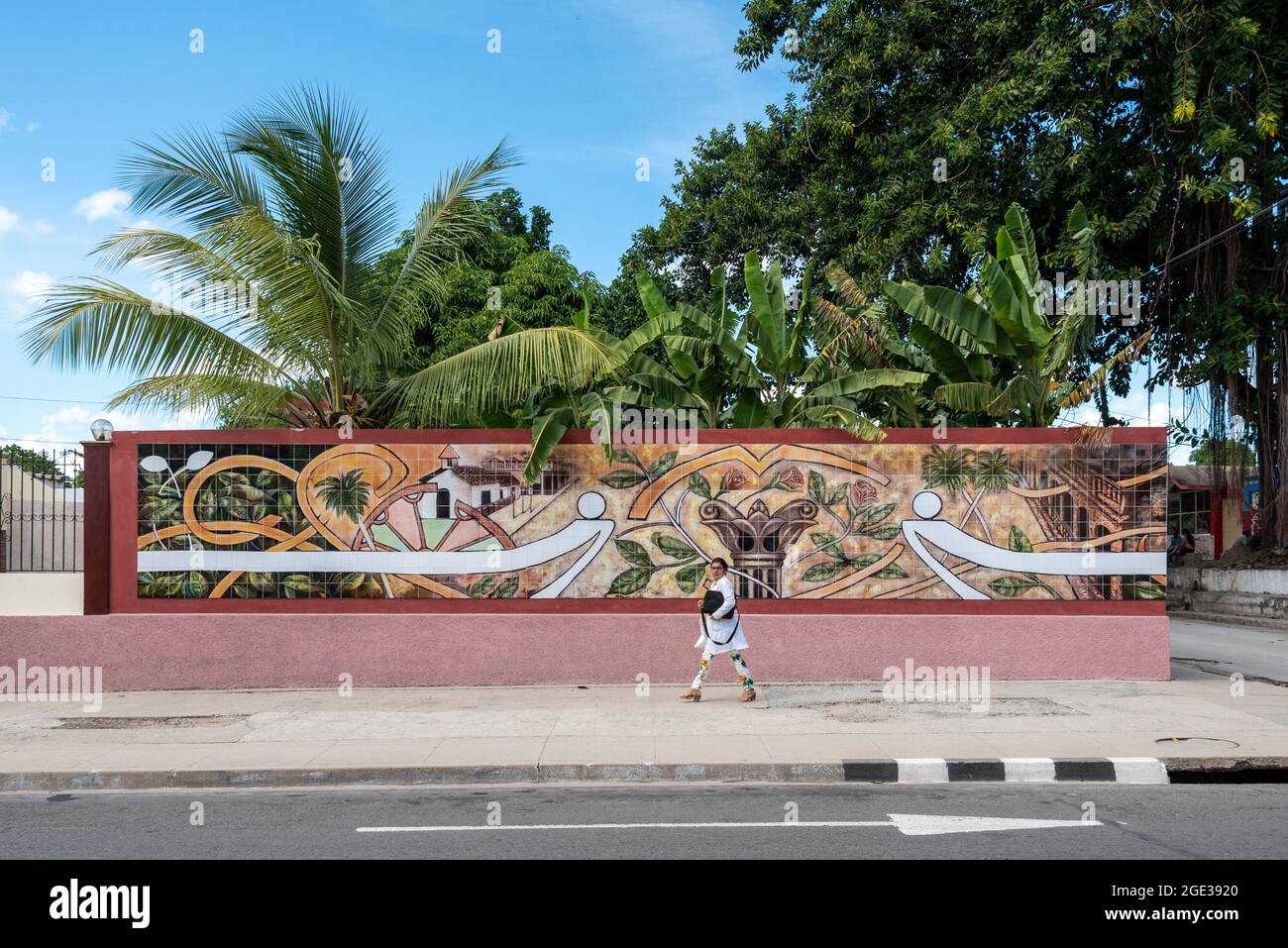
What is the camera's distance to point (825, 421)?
1386cm

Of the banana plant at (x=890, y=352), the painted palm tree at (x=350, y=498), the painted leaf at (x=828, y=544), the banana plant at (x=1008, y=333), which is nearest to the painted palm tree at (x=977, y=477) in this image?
the banana plant at (x=1008, y=333)

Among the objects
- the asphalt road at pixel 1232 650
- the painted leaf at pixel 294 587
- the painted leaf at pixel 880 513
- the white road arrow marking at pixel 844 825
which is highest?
the painted leaf at pixel 880 513

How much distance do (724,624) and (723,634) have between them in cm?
10

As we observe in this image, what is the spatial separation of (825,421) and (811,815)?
7520mm

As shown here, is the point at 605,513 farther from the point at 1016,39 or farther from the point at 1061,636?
the point at 1016,39

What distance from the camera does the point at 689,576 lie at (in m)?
12.6

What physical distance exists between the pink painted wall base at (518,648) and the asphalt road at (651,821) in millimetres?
4302

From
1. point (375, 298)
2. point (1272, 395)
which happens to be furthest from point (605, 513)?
point (1272, 395)

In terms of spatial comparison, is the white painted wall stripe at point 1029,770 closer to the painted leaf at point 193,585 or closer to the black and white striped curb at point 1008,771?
the black and white striped curb at point 1008,771

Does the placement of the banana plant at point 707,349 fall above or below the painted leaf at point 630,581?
above

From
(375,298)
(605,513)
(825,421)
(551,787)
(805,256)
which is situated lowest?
(551,787)

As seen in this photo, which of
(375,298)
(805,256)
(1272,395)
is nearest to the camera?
(375,298)

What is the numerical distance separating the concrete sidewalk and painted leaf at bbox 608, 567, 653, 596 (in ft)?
3.84

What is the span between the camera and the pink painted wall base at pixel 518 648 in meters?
12.4
